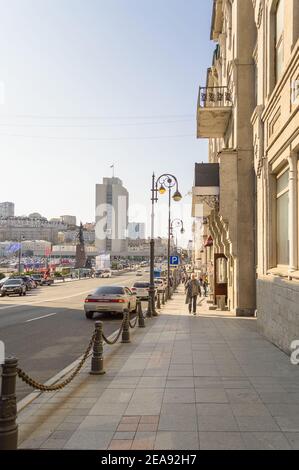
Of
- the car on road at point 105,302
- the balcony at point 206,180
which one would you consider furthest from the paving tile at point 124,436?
the balcony at point 206,180

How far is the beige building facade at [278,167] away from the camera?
9938mm

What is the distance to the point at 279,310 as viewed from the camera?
1104 centimetres

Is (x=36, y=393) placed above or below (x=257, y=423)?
below

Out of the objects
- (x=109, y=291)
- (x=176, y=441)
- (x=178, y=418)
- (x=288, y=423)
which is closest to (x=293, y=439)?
(x=288, y=423)

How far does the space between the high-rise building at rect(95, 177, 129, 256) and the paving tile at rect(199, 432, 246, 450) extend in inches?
4735

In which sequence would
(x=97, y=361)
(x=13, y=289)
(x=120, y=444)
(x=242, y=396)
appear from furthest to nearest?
(x=13, y=289), (x=97, y=361), (x=242, y=396), (x=120, y=444)

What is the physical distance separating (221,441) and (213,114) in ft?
66.0

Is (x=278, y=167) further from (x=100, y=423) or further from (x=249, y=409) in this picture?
(x=100, y=423)

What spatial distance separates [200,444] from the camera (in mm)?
4945

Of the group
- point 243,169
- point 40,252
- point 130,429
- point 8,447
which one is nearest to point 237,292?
point 243,169

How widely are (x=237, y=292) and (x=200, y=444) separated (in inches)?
600

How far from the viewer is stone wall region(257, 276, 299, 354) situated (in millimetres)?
9602

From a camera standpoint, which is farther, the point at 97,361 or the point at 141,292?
the point at 141,292

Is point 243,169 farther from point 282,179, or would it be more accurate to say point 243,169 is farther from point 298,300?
point 298,300
